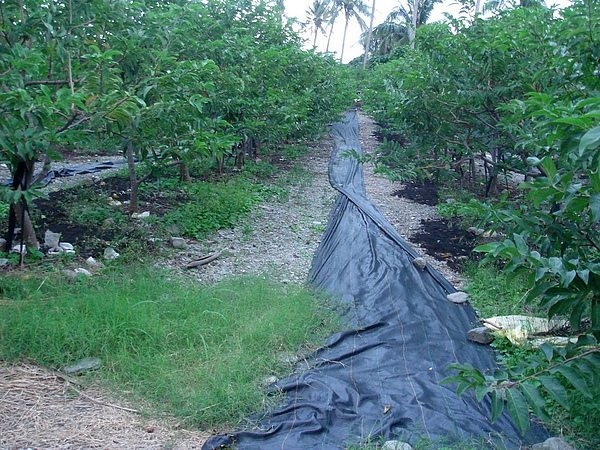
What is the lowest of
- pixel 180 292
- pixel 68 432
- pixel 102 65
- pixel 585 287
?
pixel 68 432

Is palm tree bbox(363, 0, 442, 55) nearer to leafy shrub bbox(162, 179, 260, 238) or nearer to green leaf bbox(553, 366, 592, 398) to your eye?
leafy shrub bbox(162, 179, 260, 238)

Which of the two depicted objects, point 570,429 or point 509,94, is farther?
point 509,94

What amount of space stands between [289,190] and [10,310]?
5.27 m

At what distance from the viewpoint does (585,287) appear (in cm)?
181

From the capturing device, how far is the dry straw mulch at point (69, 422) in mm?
2400

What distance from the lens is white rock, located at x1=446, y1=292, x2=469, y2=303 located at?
425 centimetres

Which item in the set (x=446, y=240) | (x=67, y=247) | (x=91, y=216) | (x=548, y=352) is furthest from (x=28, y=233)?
(x=446, y=240)

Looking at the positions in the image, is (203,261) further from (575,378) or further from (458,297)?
(575,378)

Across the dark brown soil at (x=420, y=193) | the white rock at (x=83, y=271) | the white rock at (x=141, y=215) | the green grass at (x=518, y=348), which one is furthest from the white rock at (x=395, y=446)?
the dark brown soil at (x=420, y=193)

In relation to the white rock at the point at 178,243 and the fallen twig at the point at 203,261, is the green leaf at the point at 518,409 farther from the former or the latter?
the white rock at the point at 178,243

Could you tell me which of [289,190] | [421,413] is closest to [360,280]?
[421,413]

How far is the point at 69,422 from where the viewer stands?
2.53 meters

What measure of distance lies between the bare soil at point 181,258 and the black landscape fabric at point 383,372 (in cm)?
38

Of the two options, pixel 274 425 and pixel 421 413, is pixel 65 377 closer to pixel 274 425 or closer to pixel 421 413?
pixel 274 425
